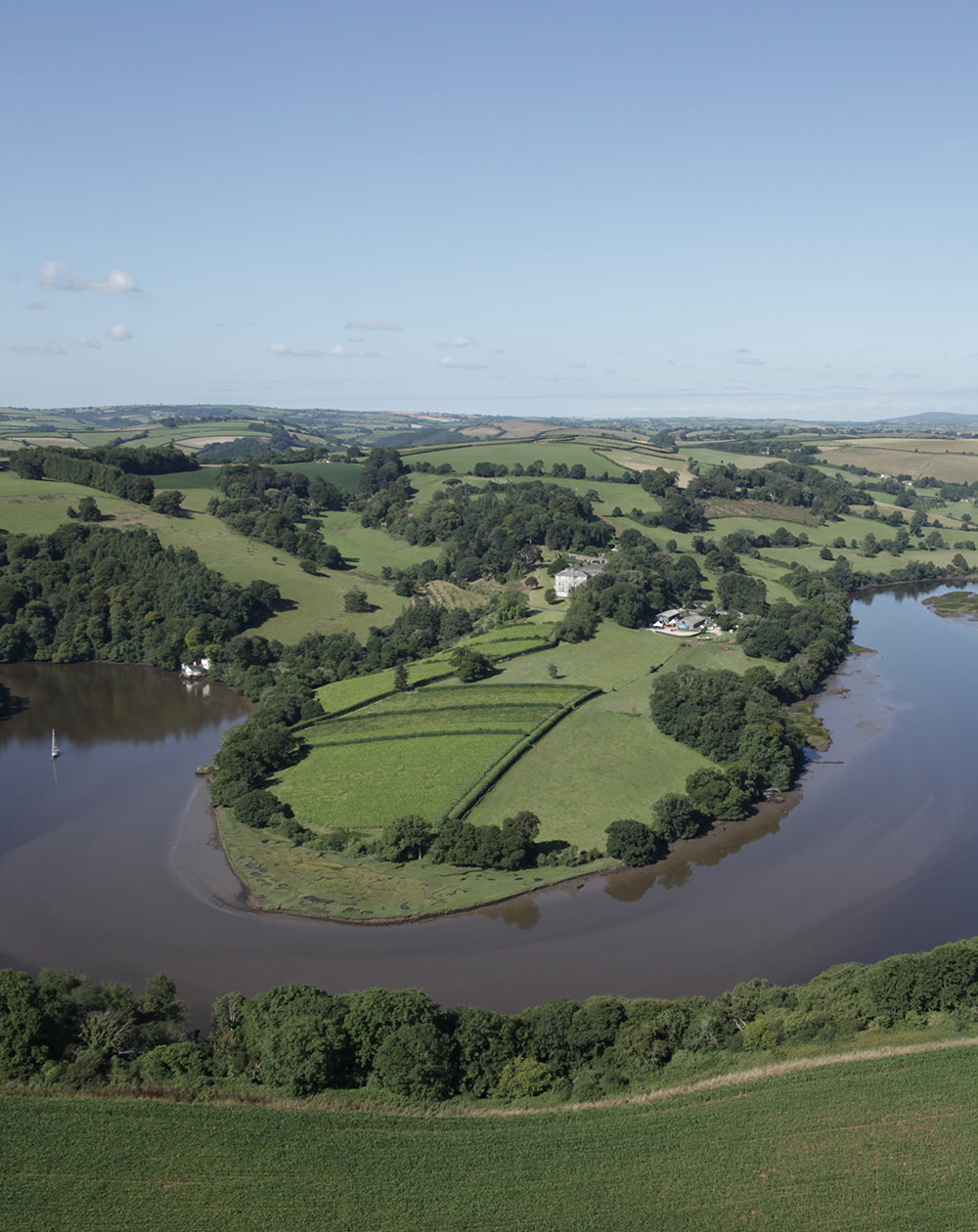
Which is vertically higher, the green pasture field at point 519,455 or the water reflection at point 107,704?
the green pasture field at point 519,455

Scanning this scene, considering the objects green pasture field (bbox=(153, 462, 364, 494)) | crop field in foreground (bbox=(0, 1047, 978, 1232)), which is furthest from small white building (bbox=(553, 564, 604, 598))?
crop field in foreground (bbox=(0, 1047, 978, 1232))

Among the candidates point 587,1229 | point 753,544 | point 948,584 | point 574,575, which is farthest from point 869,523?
point 587,1229

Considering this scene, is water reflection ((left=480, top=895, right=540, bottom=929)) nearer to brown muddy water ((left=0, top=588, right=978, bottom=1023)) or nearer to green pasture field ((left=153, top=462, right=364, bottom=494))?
brown muddy water ((left=0, top=588, right=978, bottom=1023))

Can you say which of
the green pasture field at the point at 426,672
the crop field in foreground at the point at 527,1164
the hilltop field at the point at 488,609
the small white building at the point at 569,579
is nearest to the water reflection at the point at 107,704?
the hilltop field at the point at 488,609

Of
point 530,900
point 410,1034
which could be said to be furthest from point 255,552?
point 410,1034

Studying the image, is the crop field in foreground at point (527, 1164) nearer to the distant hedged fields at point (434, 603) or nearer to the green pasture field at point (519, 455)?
the distant hedged fields at point (434, 603)

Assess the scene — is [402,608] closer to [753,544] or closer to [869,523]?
[753,544]

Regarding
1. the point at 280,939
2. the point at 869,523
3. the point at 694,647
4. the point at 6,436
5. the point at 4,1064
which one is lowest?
the point at 280,939
